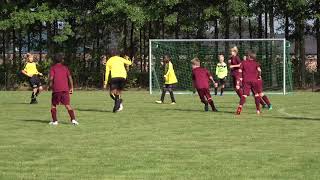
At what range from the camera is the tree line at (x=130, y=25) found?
41.5 m

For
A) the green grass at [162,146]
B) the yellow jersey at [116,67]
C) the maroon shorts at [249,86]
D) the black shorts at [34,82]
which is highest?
the yellow jersey at [116,67]

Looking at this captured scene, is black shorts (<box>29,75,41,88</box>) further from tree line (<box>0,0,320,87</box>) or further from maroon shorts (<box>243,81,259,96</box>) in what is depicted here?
tree line (<box>0,0,320,87</box>)

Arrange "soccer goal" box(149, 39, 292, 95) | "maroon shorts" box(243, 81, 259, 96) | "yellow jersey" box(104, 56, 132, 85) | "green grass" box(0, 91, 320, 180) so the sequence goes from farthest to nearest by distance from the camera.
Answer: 1. "soccer goal" box(149, 39, 292, 95)
2. "yellow jersey" box(104, 56, 132, 85)
3. "maroon shorts" box(243, 81, 259, 96)
4. "green grass" box(0, 91, 320, 180)

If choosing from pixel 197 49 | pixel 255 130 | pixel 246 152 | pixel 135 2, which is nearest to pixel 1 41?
pixel 135 2

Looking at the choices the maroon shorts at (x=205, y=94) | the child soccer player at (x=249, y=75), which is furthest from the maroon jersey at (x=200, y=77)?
the child soccer player at (x=249, y=75)

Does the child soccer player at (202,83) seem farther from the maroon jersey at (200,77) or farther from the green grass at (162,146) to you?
the green grass at (162,146)

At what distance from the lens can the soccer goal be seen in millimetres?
37062

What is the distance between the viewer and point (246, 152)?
11.2m

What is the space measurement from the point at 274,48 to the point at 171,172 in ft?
101

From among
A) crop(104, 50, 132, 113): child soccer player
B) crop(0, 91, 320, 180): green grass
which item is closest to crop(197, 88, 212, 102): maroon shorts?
crop(0, 91, 320, 180): green grass

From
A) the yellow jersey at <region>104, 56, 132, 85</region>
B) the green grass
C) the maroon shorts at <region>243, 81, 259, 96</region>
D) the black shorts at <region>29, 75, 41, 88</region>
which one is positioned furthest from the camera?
the black shorts at <region>29, 75, 41, 88</region>

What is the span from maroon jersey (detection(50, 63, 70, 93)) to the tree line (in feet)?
80.5

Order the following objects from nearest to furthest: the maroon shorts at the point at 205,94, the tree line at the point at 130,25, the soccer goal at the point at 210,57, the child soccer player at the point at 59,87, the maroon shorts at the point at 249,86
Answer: the child soccer player at the point at 59,87, the maroon shorts at the point at 249,86, the maroon shorts at the point at 205,94, the soccer goal at the point at 210,57, the tree line at the point at 130,25

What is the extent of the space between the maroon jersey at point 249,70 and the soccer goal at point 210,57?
17.0 m
